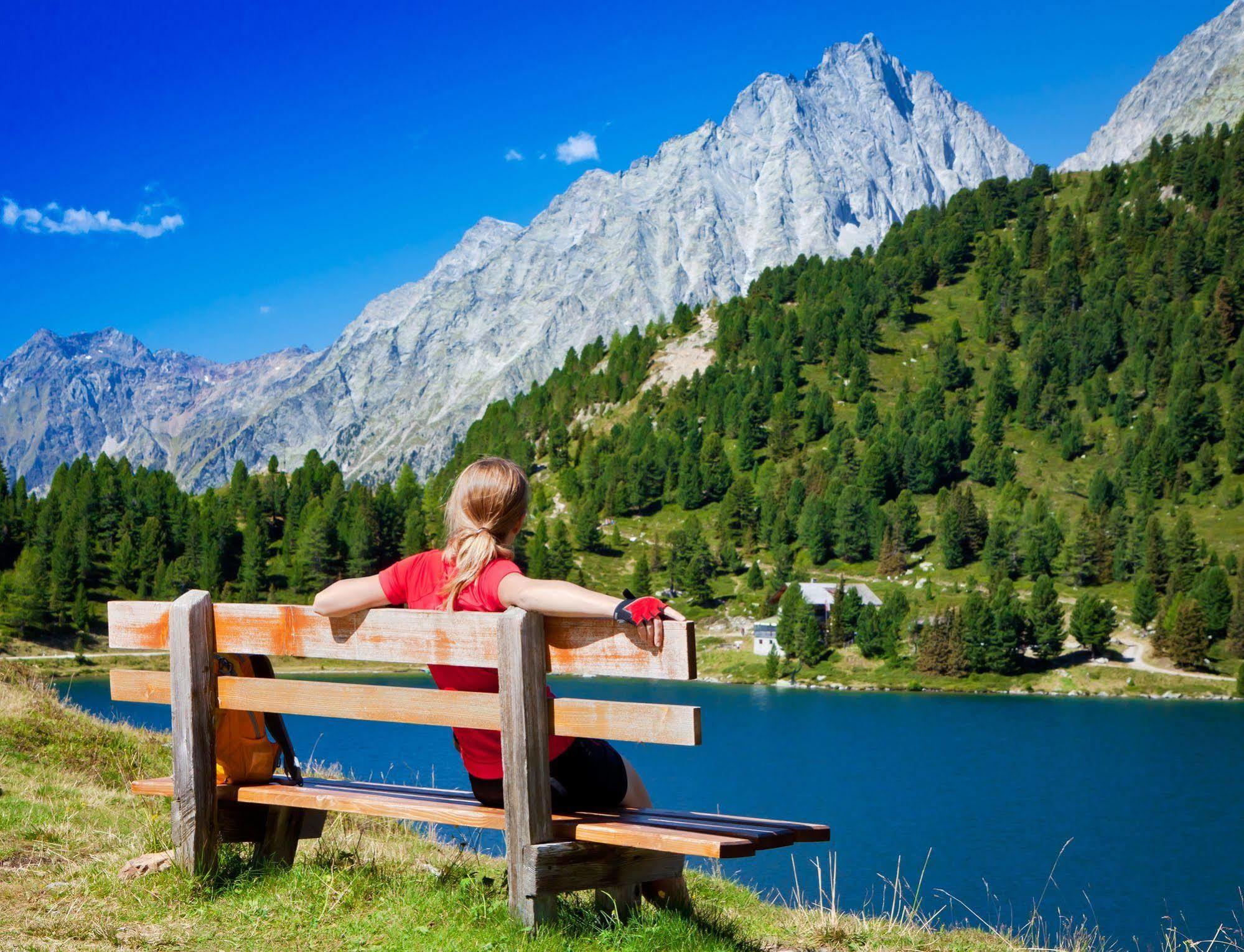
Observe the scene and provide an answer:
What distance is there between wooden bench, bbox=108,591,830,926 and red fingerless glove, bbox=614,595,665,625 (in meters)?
0.09

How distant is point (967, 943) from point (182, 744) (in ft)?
17.0

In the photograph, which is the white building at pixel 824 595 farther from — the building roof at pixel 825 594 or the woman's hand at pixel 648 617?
the woman's hand at pixel 648 617

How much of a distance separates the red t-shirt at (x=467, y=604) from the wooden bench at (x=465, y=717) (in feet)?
0.63

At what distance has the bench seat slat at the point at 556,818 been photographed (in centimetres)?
465

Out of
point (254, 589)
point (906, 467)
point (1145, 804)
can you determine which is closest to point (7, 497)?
point (254, 589)

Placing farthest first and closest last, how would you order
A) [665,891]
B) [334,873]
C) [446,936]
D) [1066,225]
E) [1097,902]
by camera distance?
[1066,225] < [1097,902] < [334,873] < [665,891] < [446,936]

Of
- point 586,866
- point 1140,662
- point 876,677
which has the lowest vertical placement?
point 876,677

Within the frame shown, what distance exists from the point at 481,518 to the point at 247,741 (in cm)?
243

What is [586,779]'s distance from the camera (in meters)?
5.32

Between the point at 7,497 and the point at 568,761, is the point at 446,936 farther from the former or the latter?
the point at 7,497

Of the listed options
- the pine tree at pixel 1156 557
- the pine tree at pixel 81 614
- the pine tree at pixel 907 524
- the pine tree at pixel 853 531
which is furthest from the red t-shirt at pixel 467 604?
the pine tree at pixel 853 531

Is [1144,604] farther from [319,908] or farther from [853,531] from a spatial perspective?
[319,908]

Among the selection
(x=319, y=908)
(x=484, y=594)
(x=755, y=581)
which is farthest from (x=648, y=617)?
(x=755, y=581)

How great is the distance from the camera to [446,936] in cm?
497
